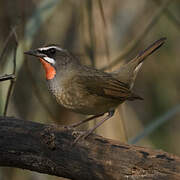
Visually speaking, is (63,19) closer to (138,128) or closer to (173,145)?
(138,128)

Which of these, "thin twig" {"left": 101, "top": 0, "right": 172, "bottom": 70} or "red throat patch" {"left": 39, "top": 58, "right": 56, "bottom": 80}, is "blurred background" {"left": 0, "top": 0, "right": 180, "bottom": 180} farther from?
"red throat patch" {"left": 39, "top": 58, "right": 56, "bottom": 80}

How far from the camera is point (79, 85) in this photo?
15.2 feet

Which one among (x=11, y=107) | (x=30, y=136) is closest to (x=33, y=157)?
(x=30, y=136)

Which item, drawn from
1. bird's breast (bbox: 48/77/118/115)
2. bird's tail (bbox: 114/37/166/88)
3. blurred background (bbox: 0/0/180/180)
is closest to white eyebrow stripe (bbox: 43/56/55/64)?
bird's breast (bbox: 48/77/118/115)

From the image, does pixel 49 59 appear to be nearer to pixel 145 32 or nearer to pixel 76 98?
pixel 76 98

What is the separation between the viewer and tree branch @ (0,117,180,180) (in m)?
3.46

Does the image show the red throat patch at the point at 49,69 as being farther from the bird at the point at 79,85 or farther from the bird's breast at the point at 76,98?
the bird's breast at the point at 76,98

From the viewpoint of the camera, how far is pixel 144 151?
142 inches

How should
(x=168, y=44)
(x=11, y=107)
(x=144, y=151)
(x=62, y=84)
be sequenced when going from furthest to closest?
(x=168, y=44)
(x=11, y=107)
(x=62, y=84)
(x=144, y=151)

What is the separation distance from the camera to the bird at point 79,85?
4488 millimetres

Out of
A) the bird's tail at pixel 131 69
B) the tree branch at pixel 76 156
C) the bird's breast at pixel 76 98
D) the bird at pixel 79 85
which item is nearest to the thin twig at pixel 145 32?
the bird's tail at pixel 131 69

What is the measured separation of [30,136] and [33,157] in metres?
0.21

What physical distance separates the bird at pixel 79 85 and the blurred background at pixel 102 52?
1.31 ft

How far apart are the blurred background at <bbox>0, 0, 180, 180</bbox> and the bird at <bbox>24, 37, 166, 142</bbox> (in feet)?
1.31
